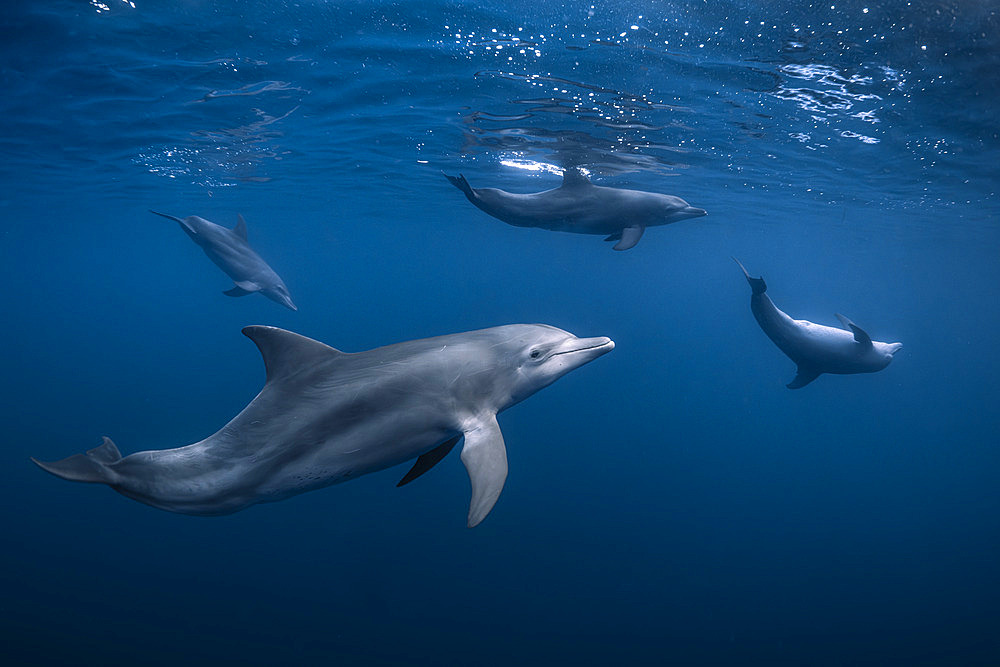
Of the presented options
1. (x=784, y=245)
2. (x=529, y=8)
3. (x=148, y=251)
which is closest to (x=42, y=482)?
(x=529, y=8)

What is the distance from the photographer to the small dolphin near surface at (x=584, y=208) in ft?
27.3

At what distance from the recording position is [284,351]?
13.1 ft

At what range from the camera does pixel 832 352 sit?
11039mm

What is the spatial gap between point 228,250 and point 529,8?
8424mm

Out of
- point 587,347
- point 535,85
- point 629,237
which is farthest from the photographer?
point 535,85

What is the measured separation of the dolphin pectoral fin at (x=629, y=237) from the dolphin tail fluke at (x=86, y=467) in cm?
685

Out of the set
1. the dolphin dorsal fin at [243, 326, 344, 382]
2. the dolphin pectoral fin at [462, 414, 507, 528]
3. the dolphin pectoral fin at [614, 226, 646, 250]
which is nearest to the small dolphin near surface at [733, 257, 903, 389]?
the dolphin pectoral fin at [614, 226, 646, 250]

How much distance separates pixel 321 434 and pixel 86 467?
1.50 m

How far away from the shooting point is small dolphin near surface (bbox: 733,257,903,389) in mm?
10758

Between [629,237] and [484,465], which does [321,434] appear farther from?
[629,237]

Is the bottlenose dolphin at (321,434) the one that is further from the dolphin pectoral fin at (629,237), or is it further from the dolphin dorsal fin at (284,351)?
the dolphin pectoral fin at (629,237)

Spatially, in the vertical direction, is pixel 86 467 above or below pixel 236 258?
above

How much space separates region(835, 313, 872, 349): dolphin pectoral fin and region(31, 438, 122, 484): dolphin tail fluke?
1063 centimetres

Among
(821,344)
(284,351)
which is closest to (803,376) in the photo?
(821,344)
